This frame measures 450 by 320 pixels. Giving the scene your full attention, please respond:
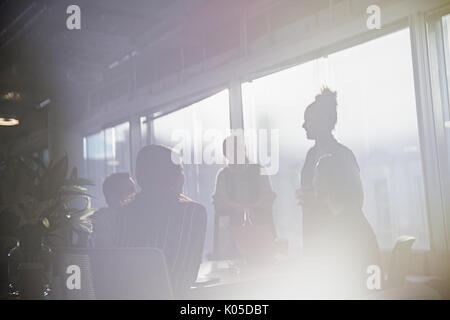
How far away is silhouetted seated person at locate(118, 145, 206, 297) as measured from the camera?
1.43m

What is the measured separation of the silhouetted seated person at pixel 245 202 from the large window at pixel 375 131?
9 cm

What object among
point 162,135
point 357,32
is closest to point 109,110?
point 162,135

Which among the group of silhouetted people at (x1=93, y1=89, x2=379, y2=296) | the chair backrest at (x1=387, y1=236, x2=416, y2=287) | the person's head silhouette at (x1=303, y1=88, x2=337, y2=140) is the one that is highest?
the person's head silhouette at (x1=303, y1=88, x2=337, y2=140)

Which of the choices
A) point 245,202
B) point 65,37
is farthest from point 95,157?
point 245,202

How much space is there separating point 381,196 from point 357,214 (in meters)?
0.86

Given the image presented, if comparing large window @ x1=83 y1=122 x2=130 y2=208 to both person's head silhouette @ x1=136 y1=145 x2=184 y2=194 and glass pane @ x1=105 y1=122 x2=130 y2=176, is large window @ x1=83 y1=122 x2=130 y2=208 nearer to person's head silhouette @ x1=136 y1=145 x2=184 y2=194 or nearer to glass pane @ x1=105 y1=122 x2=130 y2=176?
glass pane @ x1=105 y1=122 x2=130 y2=176

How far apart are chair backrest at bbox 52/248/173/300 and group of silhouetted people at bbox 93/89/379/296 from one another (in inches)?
8.1

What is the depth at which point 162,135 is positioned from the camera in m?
5.25

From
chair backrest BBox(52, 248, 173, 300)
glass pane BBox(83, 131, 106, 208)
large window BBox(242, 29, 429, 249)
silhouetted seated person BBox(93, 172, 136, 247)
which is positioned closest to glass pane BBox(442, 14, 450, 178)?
large window BBox(242, 29, 429, 249)

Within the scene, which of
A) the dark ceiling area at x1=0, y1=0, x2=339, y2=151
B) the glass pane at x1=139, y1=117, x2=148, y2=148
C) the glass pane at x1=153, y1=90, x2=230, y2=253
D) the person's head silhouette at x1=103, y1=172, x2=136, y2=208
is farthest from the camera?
the glass pane at x1=139, y1=117, x2=148, y2=148

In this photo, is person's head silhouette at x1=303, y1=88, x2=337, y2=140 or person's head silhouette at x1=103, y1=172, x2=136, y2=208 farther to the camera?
person's head silhouette at x1=103, y1=172, x2=136, y2=208

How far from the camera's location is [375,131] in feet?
7.04

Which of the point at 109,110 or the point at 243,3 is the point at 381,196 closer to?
the point at 243,3

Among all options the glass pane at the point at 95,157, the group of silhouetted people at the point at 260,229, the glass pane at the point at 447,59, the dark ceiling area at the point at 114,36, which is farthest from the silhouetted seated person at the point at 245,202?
the glass pane at the point at 95,157
